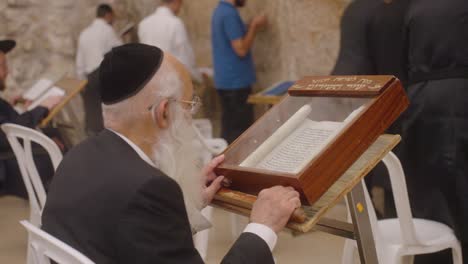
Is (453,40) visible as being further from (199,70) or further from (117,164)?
(199,70)

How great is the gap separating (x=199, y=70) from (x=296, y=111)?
14.0ft

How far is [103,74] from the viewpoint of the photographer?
5.11 ft

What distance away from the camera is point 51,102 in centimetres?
436

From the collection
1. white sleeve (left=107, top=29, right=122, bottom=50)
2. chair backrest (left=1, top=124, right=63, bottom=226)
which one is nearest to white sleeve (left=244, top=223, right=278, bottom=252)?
chair backrest (left=1, top=124, right=63, bottom=226)

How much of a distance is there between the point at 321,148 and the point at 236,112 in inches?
149

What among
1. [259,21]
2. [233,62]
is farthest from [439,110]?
[259,21]

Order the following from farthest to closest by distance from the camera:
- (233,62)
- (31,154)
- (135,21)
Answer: (135,21) → (233,62) → (31,154)

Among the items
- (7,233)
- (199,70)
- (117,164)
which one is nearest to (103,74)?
(117,164)

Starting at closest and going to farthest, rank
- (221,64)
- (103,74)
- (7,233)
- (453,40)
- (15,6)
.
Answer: (103,74), (453,40), (7,233), (221,64), (15,6)

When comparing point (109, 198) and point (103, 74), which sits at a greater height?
point (103, 74)

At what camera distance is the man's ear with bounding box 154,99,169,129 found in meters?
1.55

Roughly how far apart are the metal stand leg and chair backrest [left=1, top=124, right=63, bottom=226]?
1.70m

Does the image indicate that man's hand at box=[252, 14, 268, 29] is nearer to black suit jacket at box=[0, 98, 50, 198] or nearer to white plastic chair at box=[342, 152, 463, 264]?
black suit jacket at box=[0, 98, 50, 198]

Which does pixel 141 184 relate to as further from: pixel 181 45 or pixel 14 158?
pixel 181 45
